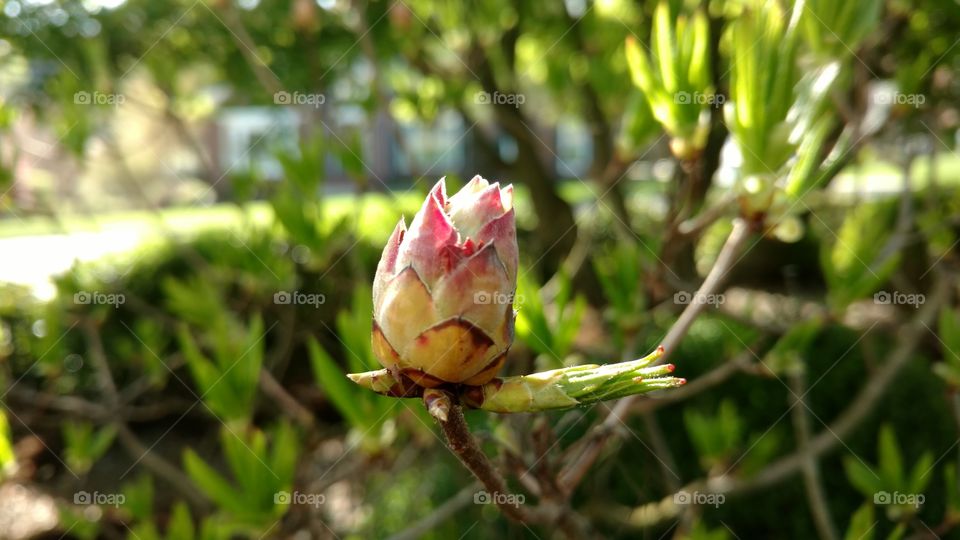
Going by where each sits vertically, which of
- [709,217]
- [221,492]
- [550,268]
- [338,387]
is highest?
[550,268]

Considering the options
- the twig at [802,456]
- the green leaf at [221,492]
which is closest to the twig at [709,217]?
the twig at [802,456]

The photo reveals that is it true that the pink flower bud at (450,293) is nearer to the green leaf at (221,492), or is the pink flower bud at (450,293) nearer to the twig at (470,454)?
the twig at (470,454)

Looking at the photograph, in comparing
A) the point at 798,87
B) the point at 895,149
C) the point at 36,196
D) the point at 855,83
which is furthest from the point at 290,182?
the point at 895,149

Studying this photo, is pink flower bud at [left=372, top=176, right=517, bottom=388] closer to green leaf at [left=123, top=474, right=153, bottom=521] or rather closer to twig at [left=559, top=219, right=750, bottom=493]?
twig at [left=559, top=219, right=750, bottom=493]

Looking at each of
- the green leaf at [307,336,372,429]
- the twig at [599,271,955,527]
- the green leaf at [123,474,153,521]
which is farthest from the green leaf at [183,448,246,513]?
the twig at [599,271,955,527]

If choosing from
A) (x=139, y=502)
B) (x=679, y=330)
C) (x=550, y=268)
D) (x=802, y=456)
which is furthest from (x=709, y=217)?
(x=550, y=268)

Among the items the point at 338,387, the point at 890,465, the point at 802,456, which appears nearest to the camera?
the point at 338,387

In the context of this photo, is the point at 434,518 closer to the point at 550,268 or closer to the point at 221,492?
the point at 221,492
